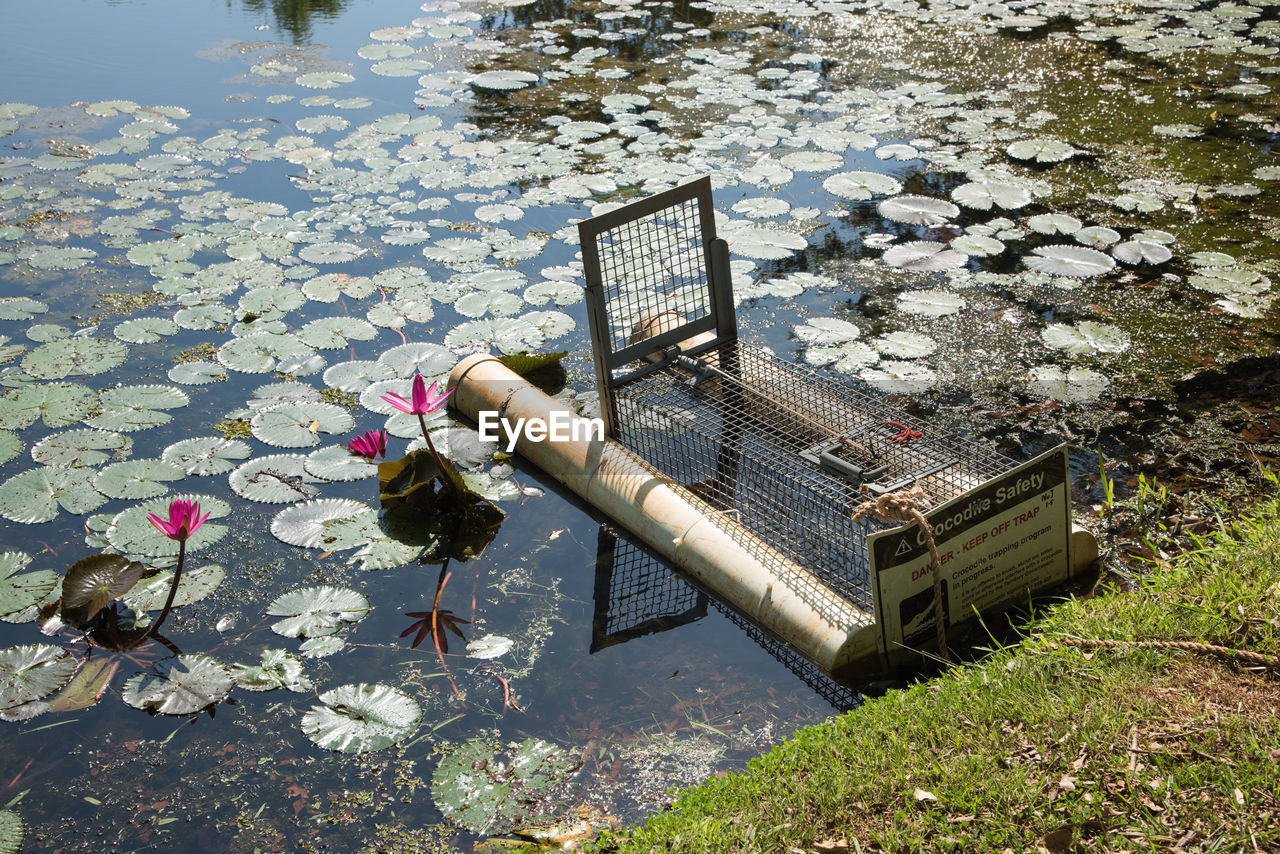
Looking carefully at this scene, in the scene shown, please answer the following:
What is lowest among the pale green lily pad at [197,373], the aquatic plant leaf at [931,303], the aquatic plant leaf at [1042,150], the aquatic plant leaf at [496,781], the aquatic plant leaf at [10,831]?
the aquatic plant leaf at [496,781]

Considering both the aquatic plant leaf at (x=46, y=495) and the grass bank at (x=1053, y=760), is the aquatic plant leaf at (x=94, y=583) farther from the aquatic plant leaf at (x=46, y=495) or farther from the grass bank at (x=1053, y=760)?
the grass bank at (x=1053, y=760)

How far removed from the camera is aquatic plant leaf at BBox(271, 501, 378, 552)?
148 inches

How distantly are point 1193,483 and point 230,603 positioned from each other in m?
3.57

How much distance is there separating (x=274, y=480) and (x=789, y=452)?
203 cm

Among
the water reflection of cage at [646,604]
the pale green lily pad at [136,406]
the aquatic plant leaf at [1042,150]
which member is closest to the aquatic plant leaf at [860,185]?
the aquatic plant leaf at [1042,150]

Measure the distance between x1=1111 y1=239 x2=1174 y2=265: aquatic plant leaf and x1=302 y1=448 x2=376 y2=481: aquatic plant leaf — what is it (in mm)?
4120

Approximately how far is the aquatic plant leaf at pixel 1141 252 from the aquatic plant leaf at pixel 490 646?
4076 mm

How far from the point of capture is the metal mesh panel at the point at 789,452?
3355mm

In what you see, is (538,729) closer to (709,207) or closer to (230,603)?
(230,603)

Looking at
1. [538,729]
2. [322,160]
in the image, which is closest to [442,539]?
[538,729]

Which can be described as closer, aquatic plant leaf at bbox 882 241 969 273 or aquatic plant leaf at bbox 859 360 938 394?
aquatic plant leaf at bbox 859 360 938 394

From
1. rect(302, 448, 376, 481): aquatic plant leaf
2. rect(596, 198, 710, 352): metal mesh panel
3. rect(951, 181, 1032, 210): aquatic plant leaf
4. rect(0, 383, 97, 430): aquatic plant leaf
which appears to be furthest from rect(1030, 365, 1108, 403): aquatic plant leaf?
rect(0, 383, 97, 430): aquatic plant leaf

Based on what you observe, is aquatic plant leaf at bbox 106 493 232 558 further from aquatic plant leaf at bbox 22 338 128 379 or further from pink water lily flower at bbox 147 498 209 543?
aquatic plant leaf at bbox 22 338 128 379

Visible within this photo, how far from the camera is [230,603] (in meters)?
3.50
